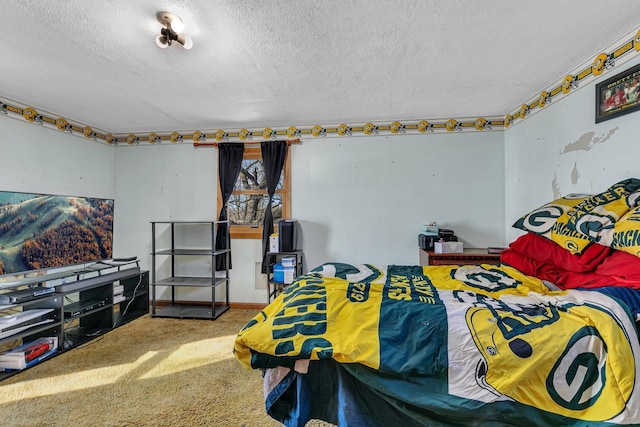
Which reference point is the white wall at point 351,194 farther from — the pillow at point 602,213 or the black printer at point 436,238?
the pillow at point 602,213

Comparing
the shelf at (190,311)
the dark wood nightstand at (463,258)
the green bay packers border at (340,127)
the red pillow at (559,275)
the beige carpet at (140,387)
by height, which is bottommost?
the beige carpet at (140,387)

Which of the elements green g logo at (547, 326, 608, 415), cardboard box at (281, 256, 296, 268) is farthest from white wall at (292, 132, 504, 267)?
green g logo at (547, 326, 608, 415)

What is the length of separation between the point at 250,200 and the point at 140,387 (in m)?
2.31

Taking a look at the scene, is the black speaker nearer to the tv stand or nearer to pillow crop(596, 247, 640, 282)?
the tv stand

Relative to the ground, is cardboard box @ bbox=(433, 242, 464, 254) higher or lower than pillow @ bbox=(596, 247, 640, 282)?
lower

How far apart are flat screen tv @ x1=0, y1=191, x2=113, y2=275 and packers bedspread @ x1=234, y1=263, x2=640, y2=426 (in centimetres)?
288

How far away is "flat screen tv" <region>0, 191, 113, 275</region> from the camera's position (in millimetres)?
2617

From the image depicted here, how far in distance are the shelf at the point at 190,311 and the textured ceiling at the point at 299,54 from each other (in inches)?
94.3

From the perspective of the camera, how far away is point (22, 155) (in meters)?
2.85

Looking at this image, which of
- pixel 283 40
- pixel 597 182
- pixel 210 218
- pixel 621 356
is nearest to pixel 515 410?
pixel 621 356

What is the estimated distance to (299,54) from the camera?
6.46 ft

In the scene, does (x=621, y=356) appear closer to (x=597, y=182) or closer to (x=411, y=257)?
(x=597, y=182)

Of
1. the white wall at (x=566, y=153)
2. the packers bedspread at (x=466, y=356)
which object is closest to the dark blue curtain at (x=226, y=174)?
the packers bedspread at (x=466, y=356)

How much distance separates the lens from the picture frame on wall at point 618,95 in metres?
1.75
